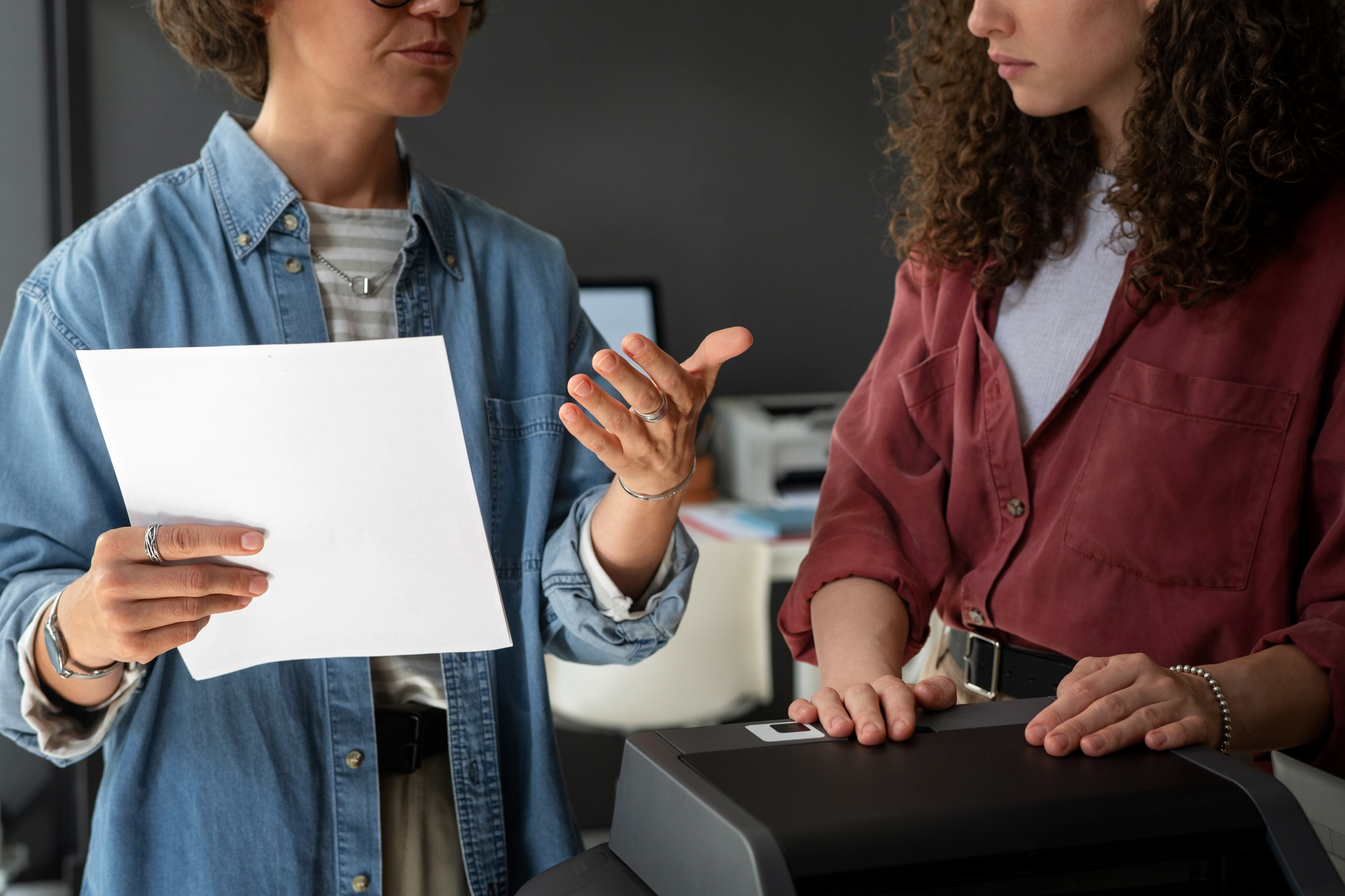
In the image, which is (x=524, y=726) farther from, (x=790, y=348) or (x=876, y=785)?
(x=790, y=348)

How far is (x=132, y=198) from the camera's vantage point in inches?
41.3

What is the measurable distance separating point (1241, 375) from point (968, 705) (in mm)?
431

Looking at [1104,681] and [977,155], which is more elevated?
[977,155]

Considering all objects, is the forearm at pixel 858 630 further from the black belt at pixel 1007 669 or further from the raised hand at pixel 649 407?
the raised hand at pixel 649 407

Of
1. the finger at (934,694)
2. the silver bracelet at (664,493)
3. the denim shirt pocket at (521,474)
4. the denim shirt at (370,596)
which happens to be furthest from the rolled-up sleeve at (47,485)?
the finger at (934,694)

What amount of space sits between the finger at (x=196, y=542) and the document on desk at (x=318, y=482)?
21 mm

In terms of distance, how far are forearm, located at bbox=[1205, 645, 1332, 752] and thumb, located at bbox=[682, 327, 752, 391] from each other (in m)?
0.46

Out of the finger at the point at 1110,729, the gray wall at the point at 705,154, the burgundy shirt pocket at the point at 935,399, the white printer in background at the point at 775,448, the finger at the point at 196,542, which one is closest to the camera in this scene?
the finger at the point at 1110,729

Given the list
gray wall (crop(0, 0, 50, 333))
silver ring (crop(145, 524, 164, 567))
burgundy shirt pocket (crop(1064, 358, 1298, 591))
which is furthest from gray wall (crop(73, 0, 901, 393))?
silver ring (crop(145, 524, 164, 567))

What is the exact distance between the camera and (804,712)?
81 centimetres

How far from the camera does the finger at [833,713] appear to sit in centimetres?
76

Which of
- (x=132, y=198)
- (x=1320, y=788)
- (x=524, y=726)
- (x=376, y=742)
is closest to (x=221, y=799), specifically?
(x=376, y=742)

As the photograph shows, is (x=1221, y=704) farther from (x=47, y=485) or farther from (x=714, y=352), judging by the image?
(x=47, y=485)

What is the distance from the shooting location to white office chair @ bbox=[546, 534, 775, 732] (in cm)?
281
